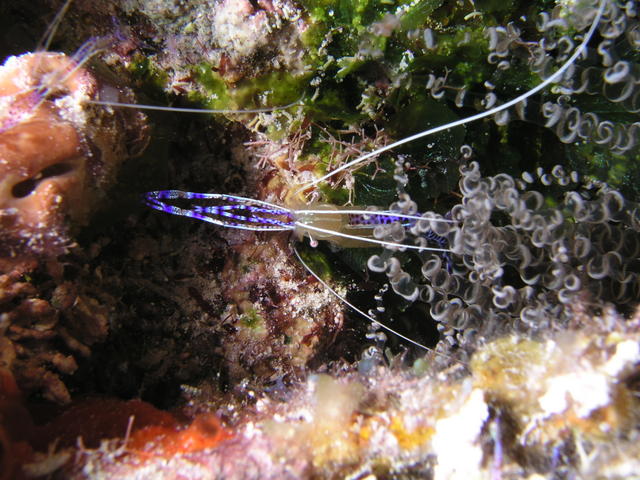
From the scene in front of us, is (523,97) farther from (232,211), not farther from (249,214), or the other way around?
(232,211)

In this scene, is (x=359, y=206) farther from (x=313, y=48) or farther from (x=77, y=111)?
(x=77, y=111)

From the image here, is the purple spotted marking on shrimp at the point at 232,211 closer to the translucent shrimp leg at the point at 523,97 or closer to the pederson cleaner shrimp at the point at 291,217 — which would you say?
the pederson cleaner shrimp at the point at 291,217

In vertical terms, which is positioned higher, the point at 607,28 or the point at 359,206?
the point at 607,28

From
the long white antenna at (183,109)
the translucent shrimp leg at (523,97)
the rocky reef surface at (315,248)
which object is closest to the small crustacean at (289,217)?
the rocky reef surface at (315,248)

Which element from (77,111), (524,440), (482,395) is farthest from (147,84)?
(524,440)

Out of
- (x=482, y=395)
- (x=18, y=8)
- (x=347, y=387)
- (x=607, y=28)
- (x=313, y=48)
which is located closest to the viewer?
(x=482, y=395)

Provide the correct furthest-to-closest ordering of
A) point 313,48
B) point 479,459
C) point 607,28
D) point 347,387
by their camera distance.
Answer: point 313,48
point 607,28
point 347,387
point 479,459

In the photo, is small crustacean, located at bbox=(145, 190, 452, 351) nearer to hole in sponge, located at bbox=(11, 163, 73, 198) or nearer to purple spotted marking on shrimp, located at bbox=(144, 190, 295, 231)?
purple spotted marking on shrimp, located at bbox=(144, 190, 295, 231)

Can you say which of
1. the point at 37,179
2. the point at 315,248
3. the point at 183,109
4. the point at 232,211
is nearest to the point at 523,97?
the point at 315,248
